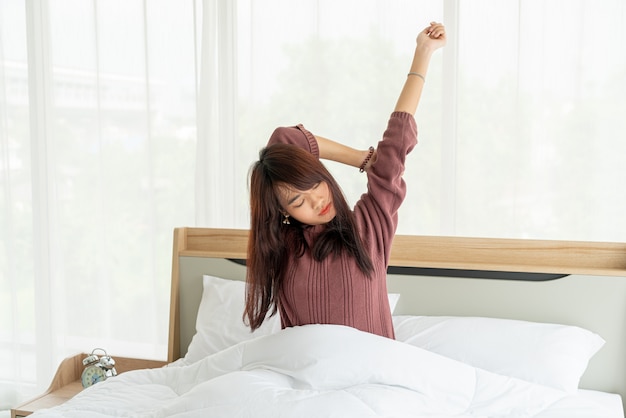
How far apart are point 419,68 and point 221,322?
1.21 metres

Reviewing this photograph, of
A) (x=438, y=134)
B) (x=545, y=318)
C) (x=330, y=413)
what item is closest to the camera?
(x=330, y=413)

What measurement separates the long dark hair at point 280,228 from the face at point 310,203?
1 centimetres

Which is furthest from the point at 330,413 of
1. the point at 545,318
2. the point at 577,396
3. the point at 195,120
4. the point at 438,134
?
the point at 195,120

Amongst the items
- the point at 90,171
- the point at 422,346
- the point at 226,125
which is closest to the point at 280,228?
the point at 422,346

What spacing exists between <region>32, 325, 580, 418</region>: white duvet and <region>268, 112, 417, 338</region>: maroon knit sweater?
0.05m

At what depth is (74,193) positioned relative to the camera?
3.12 meters

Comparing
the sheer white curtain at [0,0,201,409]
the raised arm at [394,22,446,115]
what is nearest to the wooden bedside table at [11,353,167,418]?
the sheer white curtain at [0,0,201,409]

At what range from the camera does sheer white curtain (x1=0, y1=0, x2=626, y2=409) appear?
7.94ft

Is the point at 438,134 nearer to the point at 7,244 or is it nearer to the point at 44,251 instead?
the point at 44,251

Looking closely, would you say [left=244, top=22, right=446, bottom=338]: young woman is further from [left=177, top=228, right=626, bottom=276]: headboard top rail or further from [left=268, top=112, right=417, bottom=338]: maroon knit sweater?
[left=177, top=228, right=626, bottom=276]: headboard top rail

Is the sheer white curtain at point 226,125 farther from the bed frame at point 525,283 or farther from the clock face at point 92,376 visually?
the clock face at point 92,376

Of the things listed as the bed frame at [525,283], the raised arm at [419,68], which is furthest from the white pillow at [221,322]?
the raised arm at [419,68]

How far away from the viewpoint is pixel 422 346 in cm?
220

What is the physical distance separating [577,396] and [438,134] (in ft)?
3.33
